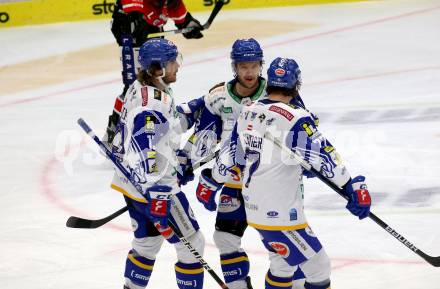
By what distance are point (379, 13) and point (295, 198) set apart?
30.8 feet

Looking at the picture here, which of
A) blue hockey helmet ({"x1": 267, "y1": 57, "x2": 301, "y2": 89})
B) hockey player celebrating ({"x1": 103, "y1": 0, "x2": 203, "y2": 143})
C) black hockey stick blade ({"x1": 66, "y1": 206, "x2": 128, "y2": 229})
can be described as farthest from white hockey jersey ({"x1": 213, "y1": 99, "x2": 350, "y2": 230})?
hockey player celebrating ({"x1": 103, "y1": 0, "x2": 203, "y2": 143})

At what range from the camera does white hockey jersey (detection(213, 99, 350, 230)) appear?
4.64m

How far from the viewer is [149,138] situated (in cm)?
489

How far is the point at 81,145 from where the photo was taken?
908 cm

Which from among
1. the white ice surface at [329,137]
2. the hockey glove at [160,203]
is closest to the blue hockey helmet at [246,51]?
the hockey glove at [160,203]

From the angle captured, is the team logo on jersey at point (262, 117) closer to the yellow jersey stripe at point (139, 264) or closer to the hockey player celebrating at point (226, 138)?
the hockey player celebrating at point (226, 138)

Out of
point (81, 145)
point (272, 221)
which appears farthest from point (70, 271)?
point (81, 145)

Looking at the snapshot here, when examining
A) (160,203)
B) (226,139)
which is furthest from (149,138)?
(226,139)

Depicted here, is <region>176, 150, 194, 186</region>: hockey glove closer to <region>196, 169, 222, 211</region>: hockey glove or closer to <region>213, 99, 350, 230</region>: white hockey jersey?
<region>196, 169, 222, 211</region>: hockey glove

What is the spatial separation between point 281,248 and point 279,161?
45cm

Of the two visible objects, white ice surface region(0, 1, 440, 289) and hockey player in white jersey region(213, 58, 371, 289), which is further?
white ice surface region(0, 1, 440, 289)

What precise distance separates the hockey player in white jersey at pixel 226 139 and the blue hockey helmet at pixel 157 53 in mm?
383

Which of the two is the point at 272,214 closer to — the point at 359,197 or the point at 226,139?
the point at 359,197

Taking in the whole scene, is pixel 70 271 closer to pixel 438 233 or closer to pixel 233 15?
pixel 438 233
